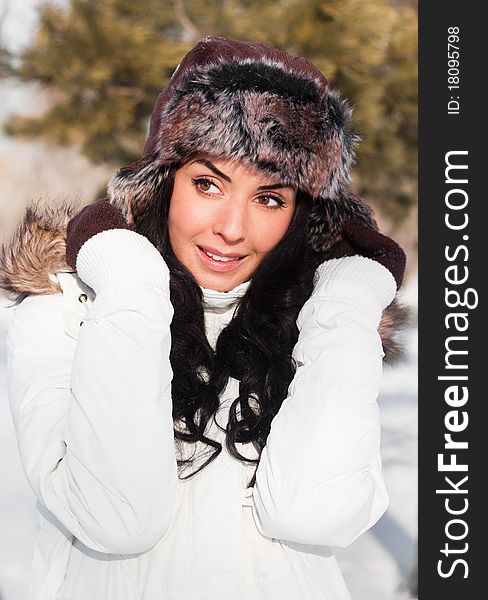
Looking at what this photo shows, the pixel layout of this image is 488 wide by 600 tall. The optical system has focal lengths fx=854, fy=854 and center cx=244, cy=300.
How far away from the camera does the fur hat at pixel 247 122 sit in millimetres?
1490

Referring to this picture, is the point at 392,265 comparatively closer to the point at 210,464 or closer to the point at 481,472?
the point at 210,464

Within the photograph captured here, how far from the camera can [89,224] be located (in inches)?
57.1

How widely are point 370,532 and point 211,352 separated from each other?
2.10 m

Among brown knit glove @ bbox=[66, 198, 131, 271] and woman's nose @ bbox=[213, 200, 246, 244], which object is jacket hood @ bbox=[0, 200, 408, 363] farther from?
woman's nose @ bbox=[213, 200, 246, 244]

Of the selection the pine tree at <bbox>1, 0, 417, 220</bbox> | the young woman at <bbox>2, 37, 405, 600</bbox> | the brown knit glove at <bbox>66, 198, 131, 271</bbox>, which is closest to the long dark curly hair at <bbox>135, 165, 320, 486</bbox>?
the young woman at <bbox>2, 37, 405, 600</bbox>

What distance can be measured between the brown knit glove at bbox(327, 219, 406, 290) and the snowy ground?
3.54 feet

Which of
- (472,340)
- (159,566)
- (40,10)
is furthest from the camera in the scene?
(40,10)

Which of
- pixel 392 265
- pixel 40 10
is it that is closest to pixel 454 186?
pixel 392 265

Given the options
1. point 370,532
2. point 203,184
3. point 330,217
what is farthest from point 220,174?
point 370,532

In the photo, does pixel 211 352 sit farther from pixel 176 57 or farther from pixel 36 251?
pixel 176 57

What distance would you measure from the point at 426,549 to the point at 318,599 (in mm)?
717

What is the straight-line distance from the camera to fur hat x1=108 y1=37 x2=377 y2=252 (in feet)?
4.89

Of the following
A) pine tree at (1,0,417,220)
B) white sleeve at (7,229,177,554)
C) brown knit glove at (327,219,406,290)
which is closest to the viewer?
white sleeve at (7,229,177,554)

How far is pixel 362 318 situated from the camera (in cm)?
147
